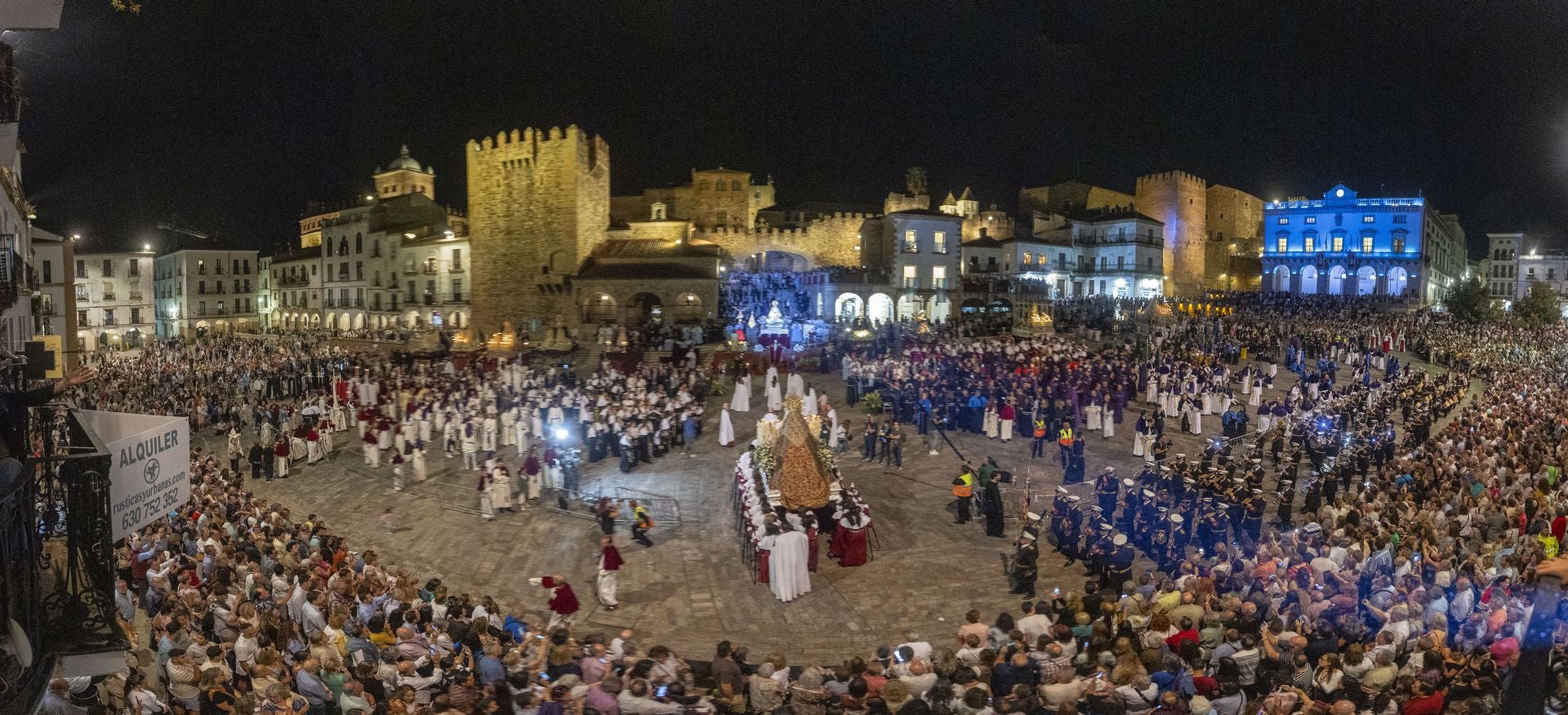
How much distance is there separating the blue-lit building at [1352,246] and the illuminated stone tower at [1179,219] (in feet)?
14.0

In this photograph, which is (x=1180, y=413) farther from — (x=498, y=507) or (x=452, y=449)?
(x=452, y=449)

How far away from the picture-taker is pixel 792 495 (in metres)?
12.4

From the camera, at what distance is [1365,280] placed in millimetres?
54125

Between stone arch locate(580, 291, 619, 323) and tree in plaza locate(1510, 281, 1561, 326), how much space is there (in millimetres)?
45625

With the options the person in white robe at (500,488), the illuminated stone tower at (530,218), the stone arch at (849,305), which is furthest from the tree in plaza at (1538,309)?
the person in white robe at (500,488)

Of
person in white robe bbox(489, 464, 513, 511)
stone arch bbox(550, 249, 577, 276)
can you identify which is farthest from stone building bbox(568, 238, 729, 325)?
person in white robe bbox(489, 464, 513, 511)

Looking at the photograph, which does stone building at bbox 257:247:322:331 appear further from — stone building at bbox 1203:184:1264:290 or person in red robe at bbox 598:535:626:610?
stone building at bbox 1203:184:1264:290

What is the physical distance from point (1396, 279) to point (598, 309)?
49.3 m

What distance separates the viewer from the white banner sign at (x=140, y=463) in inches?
226

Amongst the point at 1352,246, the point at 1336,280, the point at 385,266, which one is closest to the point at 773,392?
the point at 385,266

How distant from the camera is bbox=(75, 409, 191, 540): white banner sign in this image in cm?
574

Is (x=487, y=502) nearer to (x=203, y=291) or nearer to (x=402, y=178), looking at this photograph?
(x=402, y=178)

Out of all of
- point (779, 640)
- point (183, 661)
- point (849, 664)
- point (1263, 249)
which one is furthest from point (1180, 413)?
point (1263, 249)

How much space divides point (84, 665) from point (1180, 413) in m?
20.6
